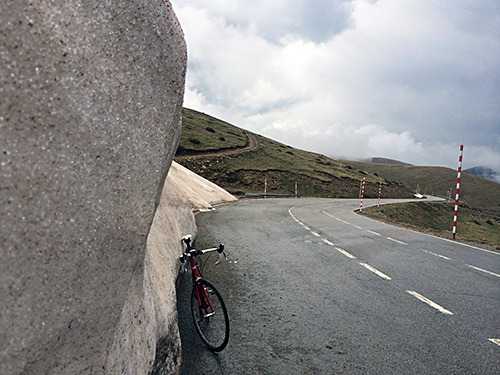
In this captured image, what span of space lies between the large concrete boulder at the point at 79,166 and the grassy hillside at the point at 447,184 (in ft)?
444

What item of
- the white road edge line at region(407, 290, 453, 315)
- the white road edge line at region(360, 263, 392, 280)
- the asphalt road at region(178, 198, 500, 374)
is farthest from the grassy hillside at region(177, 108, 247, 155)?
the white road edge line at region(407, 290, 453, 315)

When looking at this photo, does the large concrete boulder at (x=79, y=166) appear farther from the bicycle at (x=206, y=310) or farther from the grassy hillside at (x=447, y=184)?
the grassy hillside at (x=447, y=184)

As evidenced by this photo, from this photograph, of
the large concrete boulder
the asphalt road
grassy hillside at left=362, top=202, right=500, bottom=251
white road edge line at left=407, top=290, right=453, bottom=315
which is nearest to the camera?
the large concrete boulder

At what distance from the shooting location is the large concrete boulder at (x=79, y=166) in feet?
4.83

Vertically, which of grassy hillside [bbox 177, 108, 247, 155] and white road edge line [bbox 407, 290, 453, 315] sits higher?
grassy hillside [bbox 177, 108, 247, 155]

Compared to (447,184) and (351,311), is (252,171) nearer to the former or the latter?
(351,311)

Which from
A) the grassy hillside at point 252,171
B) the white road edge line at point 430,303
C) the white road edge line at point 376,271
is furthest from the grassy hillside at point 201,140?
the white road edge line at point 430,303

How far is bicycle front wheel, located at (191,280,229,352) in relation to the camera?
12.6ft

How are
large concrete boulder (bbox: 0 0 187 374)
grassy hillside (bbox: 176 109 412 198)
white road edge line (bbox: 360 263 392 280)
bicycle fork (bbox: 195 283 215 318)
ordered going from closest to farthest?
large concrete boulder (bbox: 0 0 187 374), bicycle fork (bbox: 195 283 215 318), white road edge line (bbox: 360 263 392 280), grassy hillside (bbox: 176 109 412 198)

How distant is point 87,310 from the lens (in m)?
1.90

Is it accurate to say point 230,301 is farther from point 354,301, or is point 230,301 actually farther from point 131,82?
point 131,82

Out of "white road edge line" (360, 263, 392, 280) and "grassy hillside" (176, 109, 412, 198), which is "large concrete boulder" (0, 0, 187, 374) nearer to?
"white road edge line" (360, 263, 392, 280)

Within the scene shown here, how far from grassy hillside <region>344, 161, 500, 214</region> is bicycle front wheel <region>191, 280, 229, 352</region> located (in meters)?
134

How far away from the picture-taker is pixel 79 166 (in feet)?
5.83
